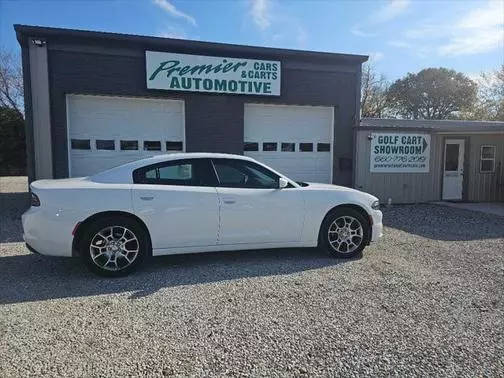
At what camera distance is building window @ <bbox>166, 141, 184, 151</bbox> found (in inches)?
417

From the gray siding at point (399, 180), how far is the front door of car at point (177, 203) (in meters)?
7.52

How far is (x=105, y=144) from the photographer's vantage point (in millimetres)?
10164

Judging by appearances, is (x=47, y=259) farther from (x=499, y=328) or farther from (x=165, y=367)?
(x=499, y=328)

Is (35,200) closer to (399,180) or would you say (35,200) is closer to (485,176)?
(399,180)

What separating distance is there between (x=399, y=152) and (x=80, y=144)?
9.38m

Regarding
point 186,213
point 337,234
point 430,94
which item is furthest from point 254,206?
point 430,94

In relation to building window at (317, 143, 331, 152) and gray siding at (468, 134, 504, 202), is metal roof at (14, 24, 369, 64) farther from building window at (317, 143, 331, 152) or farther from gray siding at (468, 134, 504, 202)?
gray siding at (468, 134, 504, 202)

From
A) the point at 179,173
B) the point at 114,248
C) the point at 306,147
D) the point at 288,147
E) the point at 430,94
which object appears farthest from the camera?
the point at 430,94

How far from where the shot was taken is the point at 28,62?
945cm

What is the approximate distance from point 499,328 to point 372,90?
3682 centimetres

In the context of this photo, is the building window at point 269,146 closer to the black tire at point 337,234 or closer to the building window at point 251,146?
the building window at point 251,146

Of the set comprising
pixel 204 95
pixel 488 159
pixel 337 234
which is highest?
pixel 204 95

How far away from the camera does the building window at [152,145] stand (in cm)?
1043

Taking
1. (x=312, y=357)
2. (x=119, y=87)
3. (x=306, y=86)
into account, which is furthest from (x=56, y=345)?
(x=306, y=86)
